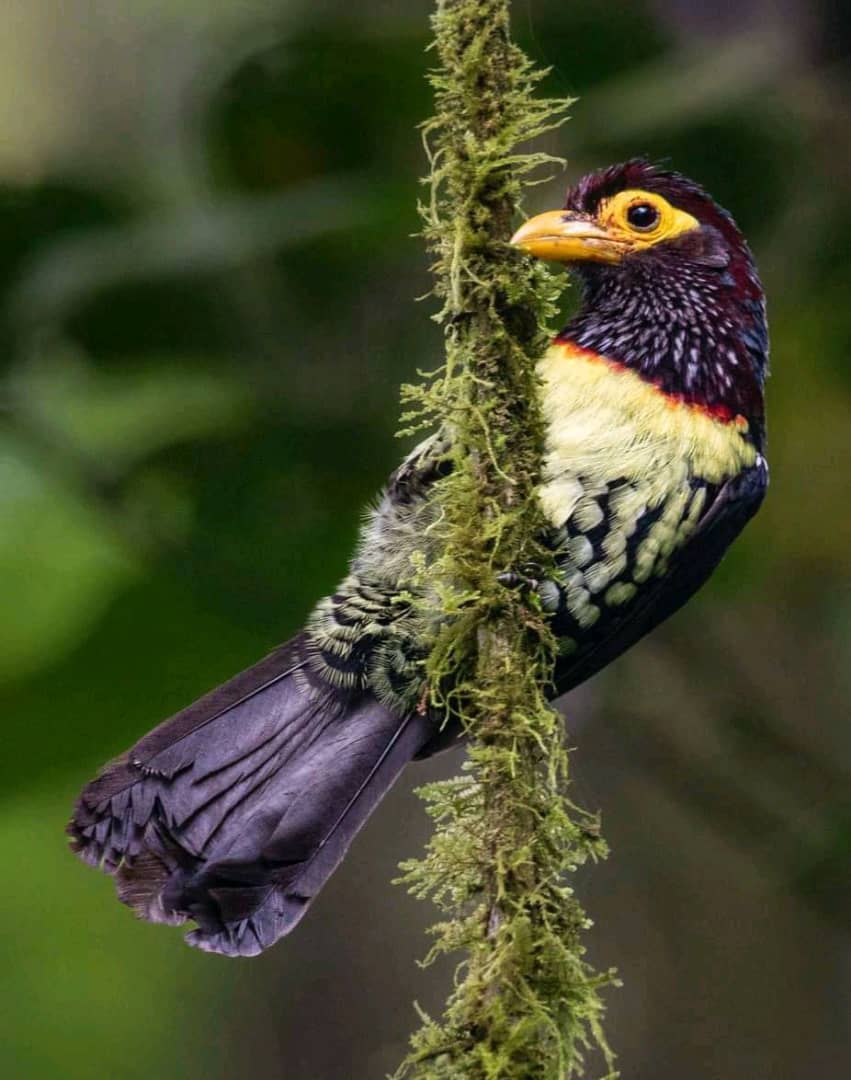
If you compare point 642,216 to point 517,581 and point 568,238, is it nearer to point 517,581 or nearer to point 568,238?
point 568,238

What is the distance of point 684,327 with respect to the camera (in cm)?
286

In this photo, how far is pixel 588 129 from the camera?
11.3 feet

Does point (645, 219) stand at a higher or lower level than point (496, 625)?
higher

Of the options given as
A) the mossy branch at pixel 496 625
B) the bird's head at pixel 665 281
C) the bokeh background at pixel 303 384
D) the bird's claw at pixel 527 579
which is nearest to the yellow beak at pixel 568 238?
the bird's head at pixel 665 281

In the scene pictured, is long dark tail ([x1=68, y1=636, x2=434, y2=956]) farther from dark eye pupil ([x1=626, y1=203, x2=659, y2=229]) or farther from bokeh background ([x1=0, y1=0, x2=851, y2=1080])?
dark eye pupil ([x1=626, y1=203, x2=659, y2=229])

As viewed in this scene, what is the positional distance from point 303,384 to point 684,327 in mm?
1019

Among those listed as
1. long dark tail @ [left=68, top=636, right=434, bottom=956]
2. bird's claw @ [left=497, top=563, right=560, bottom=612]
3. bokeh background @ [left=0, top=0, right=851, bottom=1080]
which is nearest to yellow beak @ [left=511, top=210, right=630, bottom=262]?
bokeh background @ [left=0, top=0, right=851, bottom=1080]

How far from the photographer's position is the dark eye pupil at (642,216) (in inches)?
114

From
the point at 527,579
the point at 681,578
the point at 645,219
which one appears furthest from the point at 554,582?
the point at 645,219

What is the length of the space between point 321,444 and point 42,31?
269cm

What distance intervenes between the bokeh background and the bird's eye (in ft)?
1.52

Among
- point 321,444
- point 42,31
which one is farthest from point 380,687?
point 42,31

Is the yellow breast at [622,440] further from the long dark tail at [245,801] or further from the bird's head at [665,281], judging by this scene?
the long dark tail at [245,801]

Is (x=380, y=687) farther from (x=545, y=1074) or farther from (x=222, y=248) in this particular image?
(x=222, y=248)
